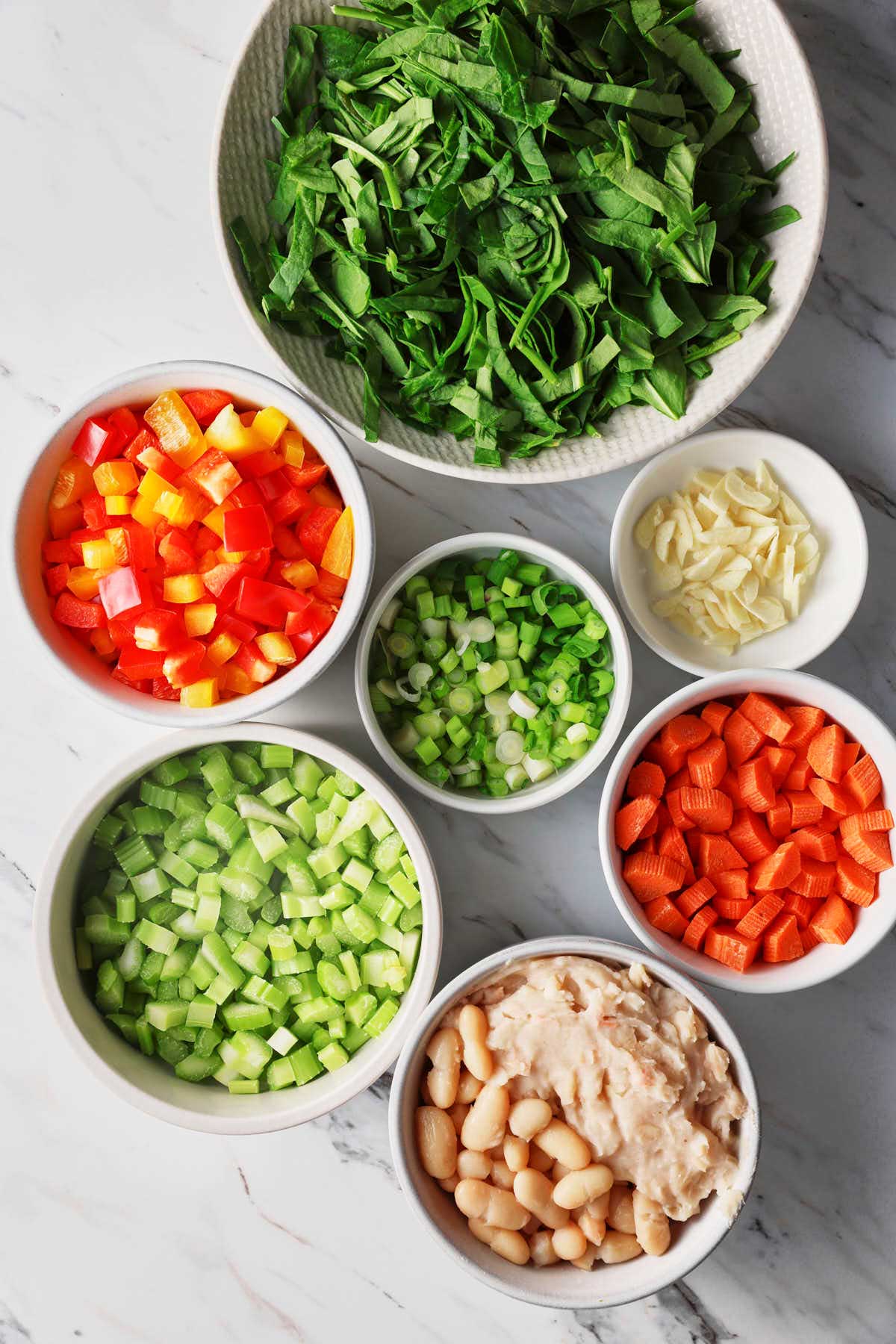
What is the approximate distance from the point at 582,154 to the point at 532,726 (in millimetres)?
961

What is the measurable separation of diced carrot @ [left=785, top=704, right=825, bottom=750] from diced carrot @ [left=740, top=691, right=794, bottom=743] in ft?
0.04

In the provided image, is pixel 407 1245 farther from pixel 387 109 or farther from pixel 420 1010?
pixel 387 109

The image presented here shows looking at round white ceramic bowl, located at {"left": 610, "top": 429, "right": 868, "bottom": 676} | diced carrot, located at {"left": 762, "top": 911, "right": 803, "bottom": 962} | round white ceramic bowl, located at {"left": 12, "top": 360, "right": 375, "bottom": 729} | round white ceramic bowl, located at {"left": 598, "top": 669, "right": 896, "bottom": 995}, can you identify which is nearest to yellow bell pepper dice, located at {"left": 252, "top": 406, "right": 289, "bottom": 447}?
round white ceramic bowl, located at {"left": 12, "top": 360, "right": 375, "bottom": 729}

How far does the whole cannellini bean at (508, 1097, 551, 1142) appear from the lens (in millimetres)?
1641

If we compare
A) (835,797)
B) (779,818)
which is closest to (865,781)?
(835,797)

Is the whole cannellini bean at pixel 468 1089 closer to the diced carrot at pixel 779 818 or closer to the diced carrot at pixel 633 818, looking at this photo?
the diced carrot at pixel 633 818

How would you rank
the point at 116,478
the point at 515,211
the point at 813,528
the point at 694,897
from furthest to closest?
1. the point at 813,528
2. the point at 694,897
3. the point at 116,478
4. the point at 515,211

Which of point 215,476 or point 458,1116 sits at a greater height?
point 215,476

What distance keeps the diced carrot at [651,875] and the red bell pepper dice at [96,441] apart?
3.80 ft

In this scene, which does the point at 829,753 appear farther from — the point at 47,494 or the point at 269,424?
the point at 47,494

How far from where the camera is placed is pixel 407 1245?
6.55 feet

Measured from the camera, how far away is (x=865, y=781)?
1782 mm

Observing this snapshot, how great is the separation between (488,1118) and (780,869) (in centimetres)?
66

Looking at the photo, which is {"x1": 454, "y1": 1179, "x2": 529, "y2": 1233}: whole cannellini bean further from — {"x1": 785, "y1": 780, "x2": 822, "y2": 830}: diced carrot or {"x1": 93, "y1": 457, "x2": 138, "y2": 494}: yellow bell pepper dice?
{"x1": 93, "y1": 457, "x2": 138, "y2": 494}: yellow bell pepper dice
